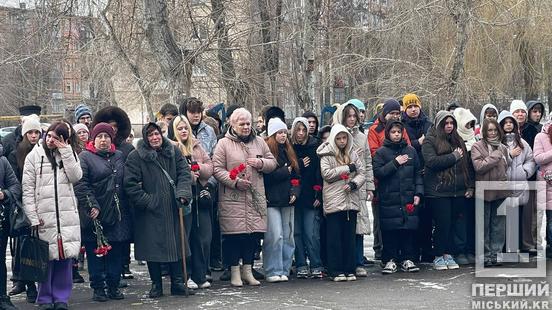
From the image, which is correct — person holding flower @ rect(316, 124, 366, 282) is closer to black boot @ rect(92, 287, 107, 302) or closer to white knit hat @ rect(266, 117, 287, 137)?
white knit hat @ rect(266, 117, 287, 137)

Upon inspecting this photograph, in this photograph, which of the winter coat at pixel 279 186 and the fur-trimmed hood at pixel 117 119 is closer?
the fur-trimmed hood at pixel 117 119

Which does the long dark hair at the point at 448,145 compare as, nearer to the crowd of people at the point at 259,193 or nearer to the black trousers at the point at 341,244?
the crowd of people at the point at 259,193

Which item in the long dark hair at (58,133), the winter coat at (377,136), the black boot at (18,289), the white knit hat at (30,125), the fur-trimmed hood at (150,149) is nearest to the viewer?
the long dark hair at (58,133)

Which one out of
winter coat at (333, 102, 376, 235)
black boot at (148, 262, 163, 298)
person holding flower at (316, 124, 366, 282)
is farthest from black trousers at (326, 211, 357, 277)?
black boot at (148, 262, 163, 298)

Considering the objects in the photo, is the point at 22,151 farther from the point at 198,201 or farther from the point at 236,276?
the point at 236,276

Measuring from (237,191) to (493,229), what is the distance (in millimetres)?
3573

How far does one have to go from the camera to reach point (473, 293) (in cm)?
952

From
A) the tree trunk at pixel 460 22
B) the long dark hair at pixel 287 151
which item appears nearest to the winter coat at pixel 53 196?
the long dark hair at pixel 287 151

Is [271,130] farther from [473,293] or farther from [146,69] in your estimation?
[146,69]

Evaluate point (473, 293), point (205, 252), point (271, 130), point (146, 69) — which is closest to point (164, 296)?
point (205, 252)

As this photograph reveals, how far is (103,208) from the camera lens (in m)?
9.52

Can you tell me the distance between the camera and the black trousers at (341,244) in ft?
34.7

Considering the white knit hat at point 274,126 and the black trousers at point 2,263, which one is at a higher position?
the white knit hat at point 274,126

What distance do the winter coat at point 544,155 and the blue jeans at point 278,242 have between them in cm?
343
